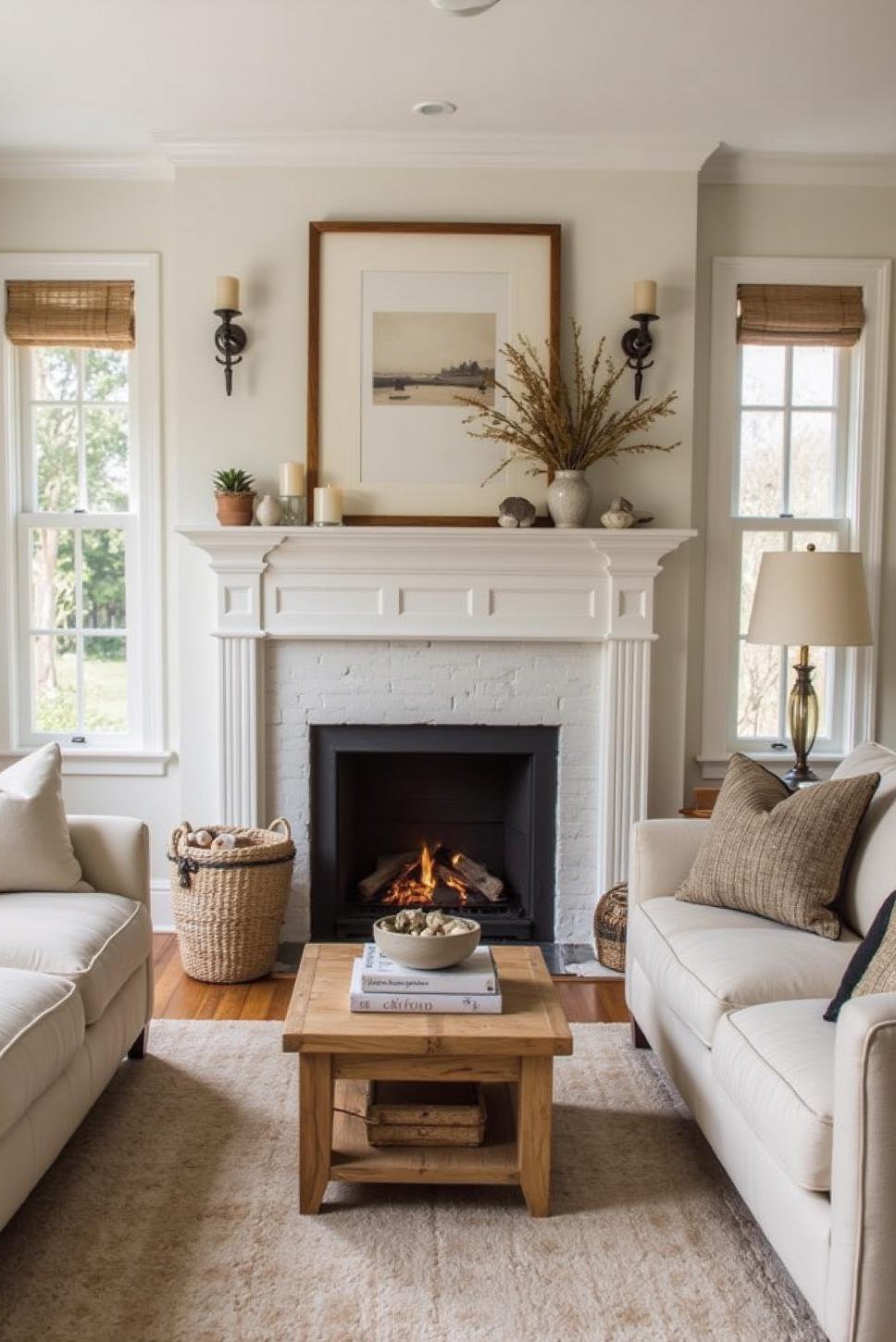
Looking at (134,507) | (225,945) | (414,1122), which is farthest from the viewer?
(134,507)

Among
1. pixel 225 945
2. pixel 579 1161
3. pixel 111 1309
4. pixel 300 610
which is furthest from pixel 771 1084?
pixel 300 610

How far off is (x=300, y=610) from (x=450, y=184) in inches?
61.0

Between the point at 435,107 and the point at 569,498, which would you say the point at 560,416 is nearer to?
the point at 569,498

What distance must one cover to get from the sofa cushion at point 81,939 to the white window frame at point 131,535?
1.47 metres

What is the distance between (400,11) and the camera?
301 centimetres

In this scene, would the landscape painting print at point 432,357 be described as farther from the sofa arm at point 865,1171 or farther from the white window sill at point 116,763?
the sofa arm at point 865,1171

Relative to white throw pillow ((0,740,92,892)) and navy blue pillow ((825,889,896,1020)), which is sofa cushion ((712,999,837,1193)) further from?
white throw pillow ((0,740,92,892))

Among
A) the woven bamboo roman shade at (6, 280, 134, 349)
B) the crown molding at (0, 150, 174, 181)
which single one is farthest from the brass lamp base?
the crown molding at (0, 150, 174, 181)

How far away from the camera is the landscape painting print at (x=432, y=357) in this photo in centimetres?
402

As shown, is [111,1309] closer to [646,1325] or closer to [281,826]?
[646,1325]

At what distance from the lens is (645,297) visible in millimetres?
3855

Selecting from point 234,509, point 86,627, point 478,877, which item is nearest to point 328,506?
point 234,509

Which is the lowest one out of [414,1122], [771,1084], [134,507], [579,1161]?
[579,1161]

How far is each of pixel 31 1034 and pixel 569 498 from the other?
2427 millimetres
